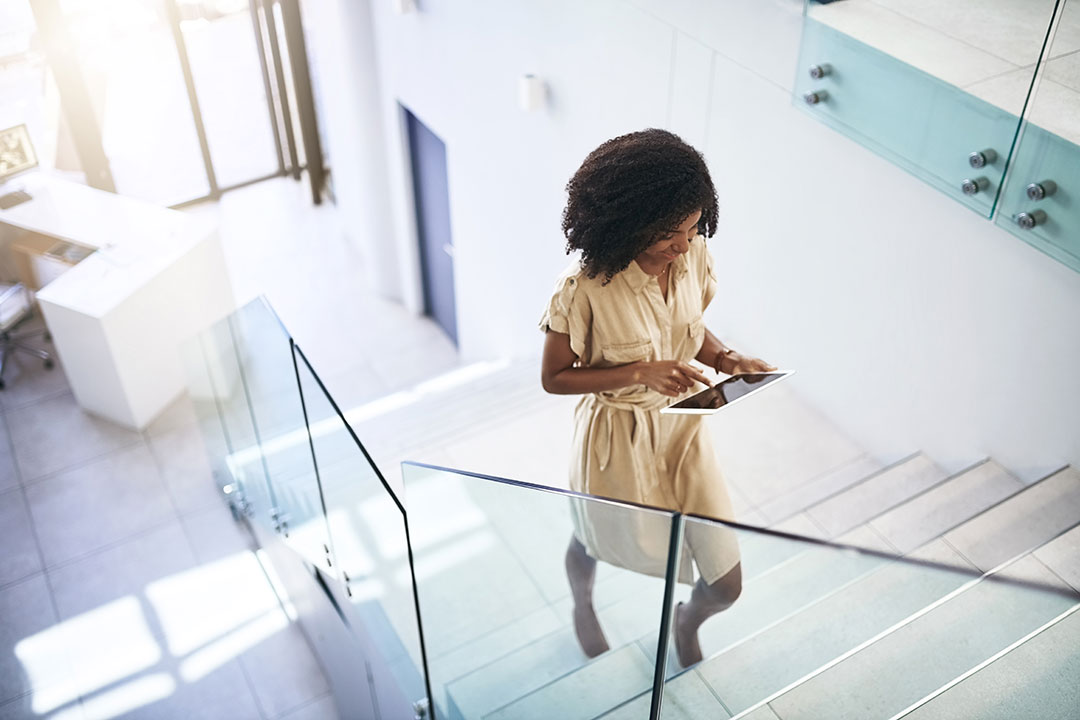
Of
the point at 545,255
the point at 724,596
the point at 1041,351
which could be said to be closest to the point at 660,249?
the point at 724,596

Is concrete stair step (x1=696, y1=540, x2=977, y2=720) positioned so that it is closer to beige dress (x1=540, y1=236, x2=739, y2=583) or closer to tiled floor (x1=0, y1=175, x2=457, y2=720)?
beige dress (x1=540, y1=236, x2=739, y2=583)

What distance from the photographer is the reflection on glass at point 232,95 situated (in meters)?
10.4

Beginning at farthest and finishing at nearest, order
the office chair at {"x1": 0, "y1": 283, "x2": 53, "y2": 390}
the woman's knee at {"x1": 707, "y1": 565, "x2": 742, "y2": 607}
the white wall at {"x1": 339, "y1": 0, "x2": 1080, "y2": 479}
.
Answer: the office chair at {"x1": 0, "y1": 283, "x2": 53, "y2": 390}, the white wall at {"x1": 339, "y1": 0, "x2": 1080, "y2": 479}, the woman's knee at {"x1": 707, "y1": 565, "x2": 742, "y2": 607}

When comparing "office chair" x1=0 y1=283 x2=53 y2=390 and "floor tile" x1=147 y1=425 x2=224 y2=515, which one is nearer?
"floor tile" x1=147 y1=425 x2=224 y2=515

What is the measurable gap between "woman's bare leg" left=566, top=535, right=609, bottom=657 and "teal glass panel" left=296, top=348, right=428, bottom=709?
2.04 feet

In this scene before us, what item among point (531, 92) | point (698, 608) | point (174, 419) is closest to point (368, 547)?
point (698, 608)

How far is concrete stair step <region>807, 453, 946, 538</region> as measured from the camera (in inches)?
173

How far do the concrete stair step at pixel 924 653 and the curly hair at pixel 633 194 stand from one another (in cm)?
133

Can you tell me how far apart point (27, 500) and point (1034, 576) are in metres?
6.30

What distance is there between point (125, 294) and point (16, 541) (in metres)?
1.81

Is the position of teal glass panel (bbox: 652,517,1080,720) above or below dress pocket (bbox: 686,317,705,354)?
below

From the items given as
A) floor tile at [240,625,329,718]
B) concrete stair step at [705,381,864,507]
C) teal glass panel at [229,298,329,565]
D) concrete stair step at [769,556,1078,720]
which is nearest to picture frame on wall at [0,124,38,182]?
teal glass panel at [229,298,329,565]

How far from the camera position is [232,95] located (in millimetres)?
10789

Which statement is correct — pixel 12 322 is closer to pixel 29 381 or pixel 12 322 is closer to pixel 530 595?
pixel 29 381
